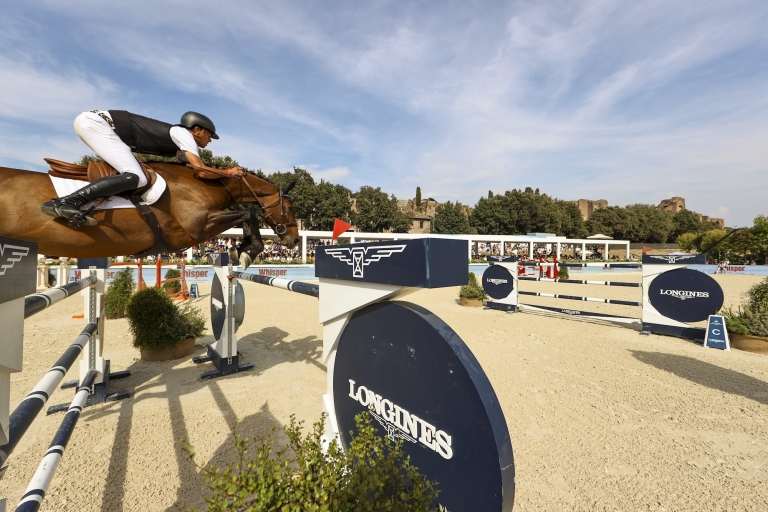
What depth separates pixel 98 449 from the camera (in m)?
2.56

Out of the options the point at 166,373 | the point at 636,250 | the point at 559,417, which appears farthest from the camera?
the point at 636,250

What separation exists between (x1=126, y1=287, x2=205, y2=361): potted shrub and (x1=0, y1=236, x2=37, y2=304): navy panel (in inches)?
165

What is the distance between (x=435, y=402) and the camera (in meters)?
1.23

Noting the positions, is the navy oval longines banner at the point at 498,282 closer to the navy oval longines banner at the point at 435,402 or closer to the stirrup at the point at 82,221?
the navy oval longines banner at the point at 435,402

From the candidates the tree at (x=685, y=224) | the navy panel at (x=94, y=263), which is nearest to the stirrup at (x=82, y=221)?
the navy panel at (x=94, y=263)

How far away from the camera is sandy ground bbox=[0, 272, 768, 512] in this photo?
2103mm

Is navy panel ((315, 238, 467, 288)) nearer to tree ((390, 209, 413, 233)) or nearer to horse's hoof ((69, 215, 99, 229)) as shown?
horse's hoof ((69, 215, 99, 229))

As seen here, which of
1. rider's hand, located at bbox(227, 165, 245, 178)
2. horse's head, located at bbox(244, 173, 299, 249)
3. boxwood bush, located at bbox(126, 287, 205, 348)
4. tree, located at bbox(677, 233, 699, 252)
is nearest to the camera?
rider's hand, located at bbox(227, 165, 245, 178)

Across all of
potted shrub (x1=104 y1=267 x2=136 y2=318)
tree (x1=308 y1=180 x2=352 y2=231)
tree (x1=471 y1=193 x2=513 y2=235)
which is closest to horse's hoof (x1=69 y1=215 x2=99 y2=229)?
potted shrub (x1=104 y1=267 x2=136 y2=318)

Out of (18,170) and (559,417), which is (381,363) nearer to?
(18,170)

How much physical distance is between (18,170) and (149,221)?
1.99 ft

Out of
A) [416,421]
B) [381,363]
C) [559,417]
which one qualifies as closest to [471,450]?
[416,421]

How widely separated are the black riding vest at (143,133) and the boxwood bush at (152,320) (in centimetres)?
291

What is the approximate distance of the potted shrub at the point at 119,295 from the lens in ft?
23.4
